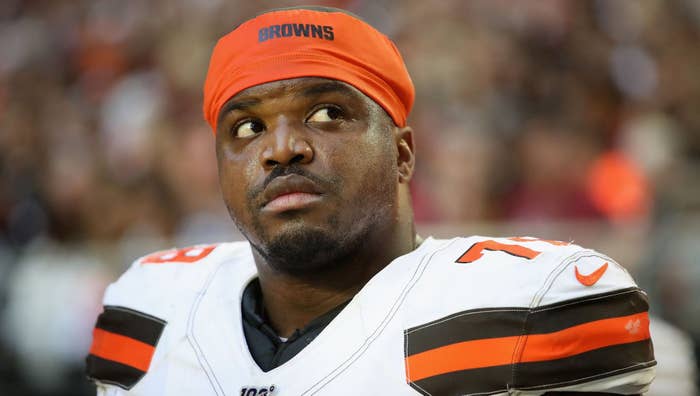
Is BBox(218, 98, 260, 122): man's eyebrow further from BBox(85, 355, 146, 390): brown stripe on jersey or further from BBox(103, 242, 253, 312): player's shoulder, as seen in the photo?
BBox(85, 355, 146, 390): brown stripe on jersey

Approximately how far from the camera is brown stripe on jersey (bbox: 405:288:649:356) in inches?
66.2

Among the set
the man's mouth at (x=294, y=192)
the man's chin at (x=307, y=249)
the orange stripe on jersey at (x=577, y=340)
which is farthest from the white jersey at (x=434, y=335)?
the man's mouth at (x=294, y=192)

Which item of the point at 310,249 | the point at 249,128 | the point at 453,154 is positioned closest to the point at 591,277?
the point at 310,249

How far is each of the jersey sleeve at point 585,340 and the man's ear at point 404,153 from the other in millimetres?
545

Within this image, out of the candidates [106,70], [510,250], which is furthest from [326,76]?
[106,70]

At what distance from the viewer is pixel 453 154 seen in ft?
14.3

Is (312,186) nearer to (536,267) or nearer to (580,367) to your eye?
(536,267)

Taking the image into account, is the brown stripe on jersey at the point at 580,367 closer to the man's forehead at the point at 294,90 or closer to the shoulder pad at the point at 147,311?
the man's forehead at the point at 294,90

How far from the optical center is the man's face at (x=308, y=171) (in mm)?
1899

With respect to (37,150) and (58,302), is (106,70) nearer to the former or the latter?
(37,150)

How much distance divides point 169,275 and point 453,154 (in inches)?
90.3

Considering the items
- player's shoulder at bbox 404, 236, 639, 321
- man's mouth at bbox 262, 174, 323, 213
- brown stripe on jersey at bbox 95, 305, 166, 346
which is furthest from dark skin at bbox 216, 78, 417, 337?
brown stripe on jersey at bbox 95, 305, 166, 346

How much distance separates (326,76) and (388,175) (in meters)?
0.26

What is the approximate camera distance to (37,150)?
5867 millimetres
